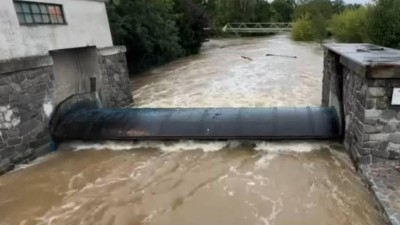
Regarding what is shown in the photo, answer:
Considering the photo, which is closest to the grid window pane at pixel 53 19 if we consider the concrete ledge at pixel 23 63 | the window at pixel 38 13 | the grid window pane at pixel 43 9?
the window at pixel 38 13

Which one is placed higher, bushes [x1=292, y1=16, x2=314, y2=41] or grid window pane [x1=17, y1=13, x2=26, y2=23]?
grid window pane [x1=17, y1=13, x2=26, y2=23]

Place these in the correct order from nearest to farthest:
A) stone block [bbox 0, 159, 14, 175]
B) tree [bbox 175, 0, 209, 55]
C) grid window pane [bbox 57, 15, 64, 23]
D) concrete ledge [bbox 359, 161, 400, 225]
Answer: concrete ledge [bbox 359, 161, 400, 225] → stone block [bbox 0, 159, 14, 175] → grid window pane [bbox 57, 15, 64, 23] → tree [bbox 175, 0, 209, 55]

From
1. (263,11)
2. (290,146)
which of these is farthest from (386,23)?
(263,11)

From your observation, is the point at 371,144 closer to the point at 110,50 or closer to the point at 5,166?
the point at 5,166

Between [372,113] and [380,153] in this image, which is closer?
[372,113]

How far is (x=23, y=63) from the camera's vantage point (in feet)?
21.6

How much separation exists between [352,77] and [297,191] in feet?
7.03

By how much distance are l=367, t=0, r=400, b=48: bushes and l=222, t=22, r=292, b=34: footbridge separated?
2330cm

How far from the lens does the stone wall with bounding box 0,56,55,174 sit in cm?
620

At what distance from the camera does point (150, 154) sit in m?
6.62

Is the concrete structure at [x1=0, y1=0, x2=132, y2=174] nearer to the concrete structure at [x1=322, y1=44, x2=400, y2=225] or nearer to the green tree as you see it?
the concrete structure at [x1=322, y1=44, x2=400, y2=225]

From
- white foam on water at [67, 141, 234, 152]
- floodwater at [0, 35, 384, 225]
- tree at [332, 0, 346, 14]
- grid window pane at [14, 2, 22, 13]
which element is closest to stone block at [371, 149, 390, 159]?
floodwater at [0, 35, 384, 225]

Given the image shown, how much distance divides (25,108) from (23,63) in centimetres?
86

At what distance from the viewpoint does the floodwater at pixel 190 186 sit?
4.64 meters
